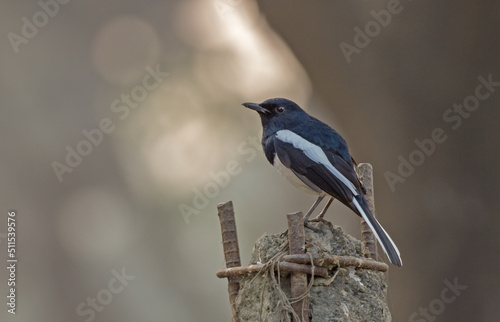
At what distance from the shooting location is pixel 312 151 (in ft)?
11.7

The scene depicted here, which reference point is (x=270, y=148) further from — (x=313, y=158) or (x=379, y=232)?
(x=379, y=232)

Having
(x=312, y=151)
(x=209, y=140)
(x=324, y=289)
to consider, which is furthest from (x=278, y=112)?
(x=209, y=140)

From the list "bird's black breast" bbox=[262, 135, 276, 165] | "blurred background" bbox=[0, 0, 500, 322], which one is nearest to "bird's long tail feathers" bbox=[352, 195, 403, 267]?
"bird's black breast" bbox=[262, 135, 276, 165]

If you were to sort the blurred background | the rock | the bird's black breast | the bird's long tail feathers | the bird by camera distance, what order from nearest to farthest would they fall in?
the rock, the bird's long tail feathers, the bird, the bird's black breast, the blurred background

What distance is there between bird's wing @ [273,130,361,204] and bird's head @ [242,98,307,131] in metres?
0.10

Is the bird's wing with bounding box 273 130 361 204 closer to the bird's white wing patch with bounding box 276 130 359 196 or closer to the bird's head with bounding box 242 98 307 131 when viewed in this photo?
the bird's white wing patch with bounding box 276 130 359 196

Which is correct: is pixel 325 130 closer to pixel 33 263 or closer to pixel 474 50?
pixel 474 50

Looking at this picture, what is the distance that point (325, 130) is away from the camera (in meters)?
3.62

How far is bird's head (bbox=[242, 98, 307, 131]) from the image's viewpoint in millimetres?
3793

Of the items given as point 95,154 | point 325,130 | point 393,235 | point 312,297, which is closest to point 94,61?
point 95,154

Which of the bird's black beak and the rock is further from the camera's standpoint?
the bird's black beak

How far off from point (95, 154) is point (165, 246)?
1.47 m

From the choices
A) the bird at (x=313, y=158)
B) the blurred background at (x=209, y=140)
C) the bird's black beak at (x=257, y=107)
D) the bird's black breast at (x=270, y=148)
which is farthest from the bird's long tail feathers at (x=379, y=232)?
the blurred background at (x=209, y=140)

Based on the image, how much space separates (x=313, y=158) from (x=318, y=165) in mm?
52
